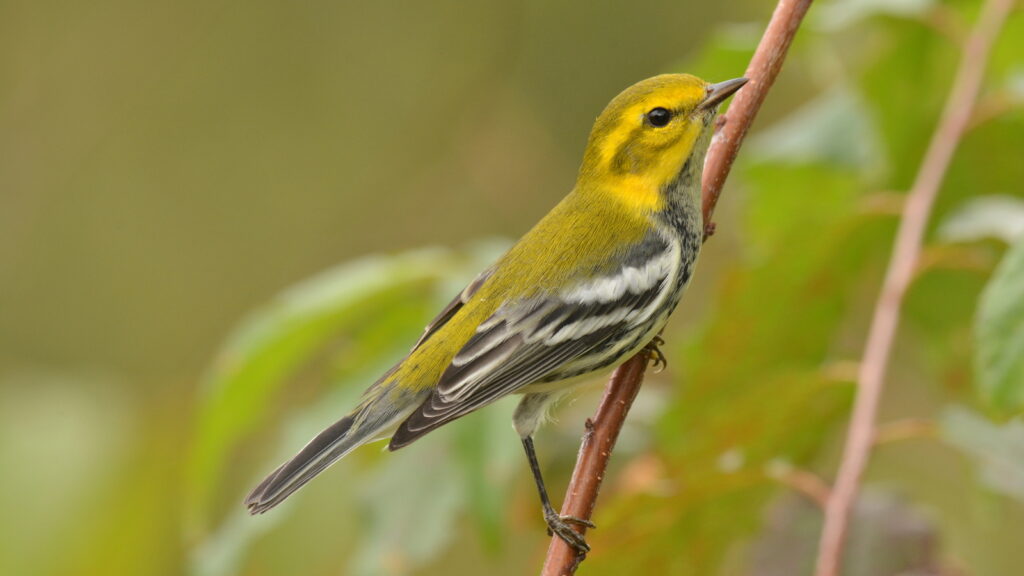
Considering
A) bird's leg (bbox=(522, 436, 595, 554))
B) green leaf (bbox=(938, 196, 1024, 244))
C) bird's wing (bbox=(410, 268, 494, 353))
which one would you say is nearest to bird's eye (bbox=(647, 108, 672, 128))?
bird's wing (bbox=(410, 268, 494, 353))

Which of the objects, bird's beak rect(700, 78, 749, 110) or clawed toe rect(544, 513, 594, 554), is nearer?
clawed toe rect(544, 513, 594, 554)

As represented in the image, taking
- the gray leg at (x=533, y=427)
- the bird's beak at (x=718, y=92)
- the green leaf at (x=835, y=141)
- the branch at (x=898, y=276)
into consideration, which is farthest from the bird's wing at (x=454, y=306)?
the branch at (x=898, y=276)

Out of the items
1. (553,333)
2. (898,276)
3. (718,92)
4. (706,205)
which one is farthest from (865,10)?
(553,333)

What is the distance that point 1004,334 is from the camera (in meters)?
2.18

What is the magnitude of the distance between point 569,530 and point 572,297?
0.70m

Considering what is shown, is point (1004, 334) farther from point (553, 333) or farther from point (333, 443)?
point (333, 443)

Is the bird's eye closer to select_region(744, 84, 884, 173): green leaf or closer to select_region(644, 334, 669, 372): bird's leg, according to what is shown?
select_region(744, 84, 884, 173): green leaf

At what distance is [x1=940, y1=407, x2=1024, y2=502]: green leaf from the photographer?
239cm

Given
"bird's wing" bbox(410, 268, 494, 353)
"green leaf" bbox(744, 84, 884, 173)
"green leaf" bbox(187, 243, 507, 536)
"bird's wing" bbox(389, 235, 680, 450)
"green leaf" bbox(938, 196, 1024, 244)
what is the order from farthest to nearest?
1. "green leaf" bbox(744, 84, 884, 173)
2. "bird's wing" bbox(410, 268, 494, 353)
3. "green leaf" bbox(187, 243, 507, 536)
4. "bird's wing" bbox(389, 235, 680, 450)
5. "green leaf" bbox(938, 196, 1024, 244)

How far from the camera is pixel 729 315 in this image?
272 centimetres

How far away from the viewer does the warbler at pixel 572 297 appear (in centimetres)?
Answer: 271

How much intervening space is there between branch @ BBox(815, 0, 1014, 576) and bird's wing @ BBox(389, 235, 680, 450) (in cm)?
48

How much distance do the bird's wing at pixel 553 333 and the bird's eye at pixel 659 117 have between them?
31 centimetres

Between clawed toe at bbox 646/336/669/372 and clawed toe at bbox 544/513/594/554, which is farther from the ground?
clawed toe at bbox 646/336/669/372
